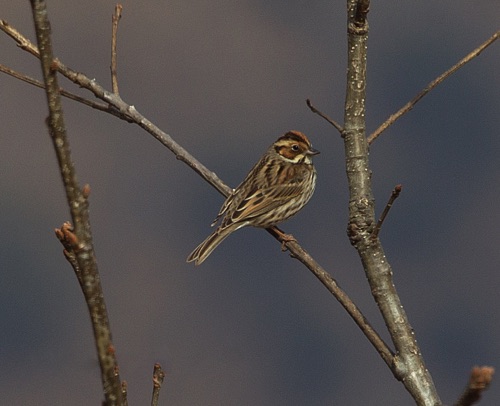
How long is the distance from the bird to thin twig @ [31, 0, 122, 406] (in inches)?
171

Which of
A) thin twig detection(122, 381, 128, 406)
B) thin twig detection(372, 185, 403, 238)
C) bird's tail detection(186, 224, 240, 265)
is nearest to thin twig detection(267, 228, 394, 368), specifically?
thin twig detection(372, 185, 403, 238)

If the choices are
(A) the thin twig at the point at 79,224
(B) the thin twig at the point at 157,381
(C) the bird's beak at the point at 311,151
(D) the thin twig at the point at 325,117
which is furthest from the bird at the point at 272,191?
(A) the thin twig at the point at 79,224

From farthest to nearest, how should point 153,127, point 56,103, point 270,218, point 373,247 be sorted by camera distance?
point 270,218
point 153,127
point 373,247
point 56,103

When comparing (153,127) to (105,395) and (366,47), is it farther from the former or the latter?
(105,395)

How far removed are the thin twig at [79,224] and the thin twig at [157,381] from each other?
36 centimetres

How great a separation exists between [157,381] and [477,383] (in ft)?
3.17

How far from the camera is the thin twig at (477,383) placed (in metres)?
1.62

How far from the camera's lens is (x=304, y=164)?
749 centimetres

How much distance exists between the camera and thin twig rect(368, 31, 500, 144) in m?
3.38

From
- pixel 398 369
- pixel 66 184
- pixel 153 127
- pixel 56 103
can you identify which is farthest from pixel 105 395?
pixel 153 127

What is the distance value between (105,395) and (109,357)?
84 mm

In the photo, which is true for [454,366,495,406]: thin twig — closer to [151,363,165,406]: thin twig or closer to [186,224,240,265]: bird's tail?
[151,363,165,406]: thin twig

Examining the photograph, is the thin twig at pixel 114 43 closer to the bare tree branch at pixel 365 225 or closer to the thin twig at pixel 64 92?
the thin twig at pixel 64 92

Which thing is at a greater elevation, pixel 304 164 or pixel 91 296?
pixel 304 164
